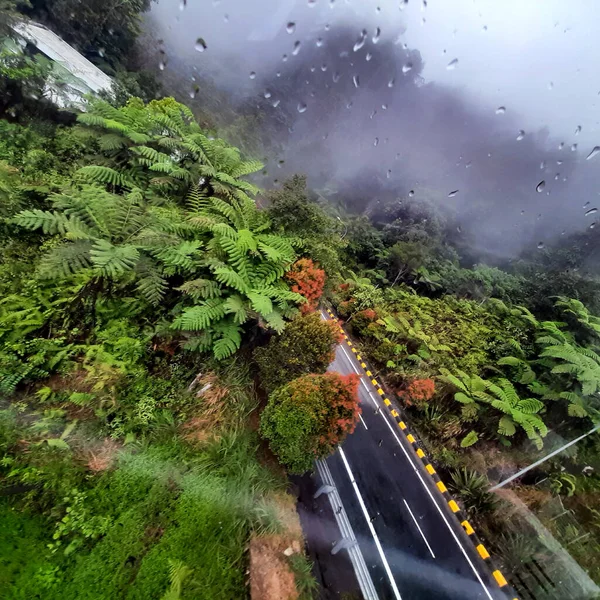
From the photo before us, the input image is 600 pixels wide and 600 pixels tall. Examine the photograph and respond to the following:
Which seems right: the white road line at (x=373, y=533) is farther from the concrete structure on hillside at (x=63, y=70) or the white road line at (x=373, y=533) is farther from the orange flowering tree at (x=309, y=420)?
the concrete structure on hillside at (x=63, y=70)

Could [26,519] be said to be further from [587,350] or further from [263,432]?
[587,350]

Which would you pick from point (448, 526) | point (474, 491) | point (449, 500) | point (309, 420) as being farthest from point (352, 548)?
point (474, 491)

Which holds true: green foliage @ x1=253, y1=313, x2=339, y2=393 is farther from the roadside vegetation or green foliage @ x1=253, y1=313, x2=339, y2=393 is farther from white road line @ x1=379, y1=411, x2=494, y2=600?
white road line @ x1=379, y1=411, x2=494, y2=600

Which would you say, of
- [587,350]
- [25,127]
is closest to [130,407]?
[25,127]

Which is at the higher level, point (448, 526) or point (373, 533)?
point (373, 533)

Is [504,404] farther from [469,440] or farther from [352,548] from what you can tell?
[352,548]

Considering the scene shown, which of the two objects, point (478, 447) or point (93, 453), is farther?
point (478, 447)
